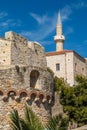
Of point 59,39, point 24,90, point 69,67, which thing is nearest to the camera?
point 24,90

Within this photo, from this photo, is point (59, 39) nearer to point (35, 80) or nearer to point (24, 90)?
point (35, 80)

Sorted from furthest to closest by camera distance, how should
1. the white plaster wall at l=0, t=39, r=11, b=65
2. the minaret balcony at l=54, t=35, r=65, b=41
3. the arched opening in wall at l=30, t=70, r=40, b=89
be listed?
the minaret balcony at l=54, t=35, r=65, b=41, the white plaster wall at l=0, t=39, r=11, b=65, the arched opening in wall at l=30, t=70, r=40, b=89

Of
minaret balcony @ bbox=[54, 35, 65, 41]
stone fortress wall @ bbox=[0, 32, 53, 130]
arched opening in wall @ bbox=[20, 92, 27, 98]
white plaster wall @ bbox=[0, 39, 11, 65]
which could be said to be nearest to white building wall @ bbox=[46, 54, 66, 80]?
minaret balcony @ bbox=[54, 35, 65, 41]

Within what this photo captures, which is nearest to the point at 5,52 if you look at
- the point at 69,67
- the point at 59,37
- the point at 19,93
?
the point at 19,93

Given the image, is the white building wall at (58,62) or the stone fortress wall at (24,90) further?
the white building wall at (58,62)

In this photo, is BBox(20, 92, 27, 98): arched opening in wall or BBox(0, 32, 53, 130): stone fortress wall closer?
BBox(0, 32, 53, 130): stone fortress wall

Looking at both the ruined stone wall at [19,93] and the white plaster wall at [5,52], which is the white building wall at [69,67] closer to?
the white plaster wall at [5,52]

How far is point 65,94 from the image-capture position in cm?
2711

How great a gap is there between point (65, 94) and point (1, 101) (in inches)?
324

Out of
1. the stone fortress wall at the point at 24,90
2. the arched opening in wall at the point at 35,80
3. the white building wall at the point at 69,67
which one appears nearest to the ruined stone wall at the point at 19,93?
the stone fortress wall at the point at 24,90

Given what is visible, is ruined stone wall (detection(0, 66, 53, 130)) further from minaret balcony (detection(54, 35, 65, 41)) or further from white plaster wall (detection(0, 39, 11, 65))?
minaret balcony (detection(54, 35, 65, 41))

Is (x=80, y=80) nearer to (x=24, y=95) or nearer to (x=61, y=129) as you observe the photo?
(x=24, y=95)

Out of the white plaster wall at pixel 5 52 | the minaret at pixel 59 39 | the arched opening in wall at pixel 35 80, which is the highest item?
the minaret at pixel 59 39

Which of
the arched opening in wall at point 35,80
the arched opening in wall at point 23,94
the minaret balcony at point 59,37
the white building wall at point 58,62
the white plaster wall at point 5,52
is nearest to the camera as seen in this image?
the arched opening in wall at point 23,94
